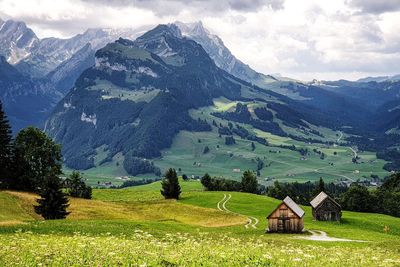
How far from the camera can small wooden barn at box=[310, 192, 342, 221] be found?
385 ft

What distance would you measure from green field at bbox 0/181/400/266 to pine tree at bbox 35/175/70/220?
254 centimetres

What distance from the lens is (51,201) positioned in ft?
254

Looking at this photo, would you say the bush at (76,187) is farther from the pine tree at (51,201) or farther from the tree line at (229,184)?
the tree line at (229,184)

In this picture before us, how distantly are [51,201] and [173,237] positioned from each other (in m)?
42.4

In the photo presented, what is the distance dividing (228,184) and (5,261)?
6590 inches

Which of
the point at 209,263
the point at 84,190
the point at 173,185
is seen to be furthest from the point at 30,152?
the point at 209,263

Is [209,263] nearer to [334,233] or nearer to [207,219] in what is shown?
[334,233]

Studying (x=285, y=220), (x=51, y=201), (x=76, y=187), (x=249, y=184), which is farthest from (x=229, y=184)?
(x=51, y=201)

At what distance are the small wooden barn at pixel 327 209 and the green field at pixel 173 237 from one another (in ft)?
11.9

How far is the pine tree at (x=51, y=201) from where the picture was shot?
76.5 m

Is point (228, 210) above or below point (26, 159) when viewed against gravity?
below

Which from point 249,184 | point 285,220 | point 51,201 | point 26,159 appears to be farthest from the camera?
point 249,184

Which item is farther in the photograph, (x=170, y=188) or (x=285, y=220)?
(x=170, y=188)

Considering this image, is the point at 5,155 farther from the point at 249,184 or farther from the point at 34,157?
the point at 249,184
